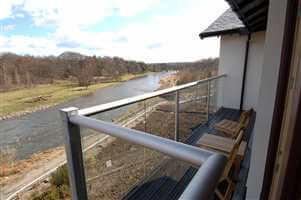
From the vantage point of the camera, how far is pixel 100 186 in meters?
1.40

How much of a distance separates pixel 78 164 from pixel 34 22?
17.1m

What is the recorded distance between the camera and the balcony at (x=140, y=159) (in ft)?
1.65

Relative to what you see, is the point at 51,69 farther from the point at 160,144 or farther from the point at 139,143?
the point at 160,144

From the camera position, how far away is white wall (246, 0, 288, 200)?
1210mm

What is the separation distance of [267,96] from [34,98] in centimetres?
1613

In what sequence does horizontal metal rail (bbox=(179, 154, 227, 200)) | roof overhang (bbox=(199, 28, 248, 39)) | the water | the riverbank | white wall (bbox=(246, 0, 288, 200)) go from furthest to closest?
the riverbank
the water
roof overhang (bbox=(199, 28, 248, 39))
white wall (bbox=(246, 0, 288, 200))
horizontal metal rail (bbox=(179, 154, 227, 200))

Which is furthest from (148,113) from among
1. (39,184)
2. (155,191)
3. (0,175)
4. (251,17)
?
(0,175)

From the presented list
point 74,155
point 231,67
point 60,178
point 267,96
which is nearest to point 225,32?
point 231,67

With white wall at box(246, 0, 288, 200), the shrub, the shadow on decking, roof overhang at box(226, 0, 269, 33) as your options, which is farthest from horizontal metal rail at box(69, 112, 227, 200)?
the shrub

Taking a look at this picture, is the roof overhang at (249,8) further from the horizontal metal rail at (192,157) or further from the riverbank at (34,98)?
the riverbank at (34,98)

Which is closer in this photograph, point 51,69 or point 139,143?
point 139,143

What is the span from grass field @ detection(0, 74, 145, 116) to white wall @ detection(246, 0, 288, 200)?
1403 centimetres

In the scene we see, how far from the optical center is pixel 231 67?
5070mm

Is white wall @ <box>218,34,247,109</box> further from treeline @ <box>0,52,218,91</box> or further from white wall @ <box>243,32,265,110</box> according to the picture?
treeline @ <box>0,52,218,91</box>
